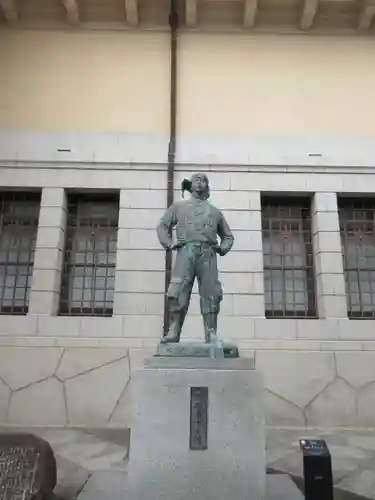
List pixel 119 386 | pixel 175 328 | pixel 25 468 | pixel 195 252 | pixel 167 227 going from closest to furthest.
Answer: pixel 25 468, pixel 175 328, pixel 195 252, pixel 167 227, pixel 119 386

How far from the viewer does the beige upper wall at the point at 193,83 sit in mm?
9000

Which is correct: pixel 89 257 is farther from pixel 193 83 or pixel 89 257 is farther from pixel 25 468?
pixel 25 468

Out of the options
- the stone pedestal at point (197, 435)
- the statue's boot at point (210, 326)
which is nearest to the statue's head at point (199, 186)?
the statue's boot at point (210, 326)

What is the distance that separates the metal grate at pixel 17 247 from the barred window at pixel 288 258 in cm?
449

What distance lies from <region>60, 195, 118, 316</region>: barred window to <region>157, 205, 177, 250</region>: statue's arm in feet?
12.1

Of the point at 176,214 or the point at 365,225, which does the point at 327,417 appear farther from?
the point at 176,214

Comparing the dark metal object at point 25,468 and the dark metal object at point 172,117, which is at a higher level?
the dark metal object at point 172,117

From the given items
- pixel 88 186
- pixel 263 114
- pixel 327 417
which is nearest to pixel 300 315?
pixel 327 417

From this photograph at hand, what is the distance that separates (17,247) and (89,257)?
1.39 meters

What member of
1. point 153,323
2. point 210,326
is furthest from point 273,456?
point 153,323

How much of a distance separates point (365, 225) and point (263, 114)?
118 inches

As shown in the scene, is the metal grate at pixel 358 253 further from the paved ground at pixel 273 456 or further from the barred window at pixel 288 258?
the paved ground at pixel 273 456

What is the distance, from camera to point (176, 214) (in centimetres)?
511

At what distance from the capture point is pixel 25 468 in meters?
4.41
